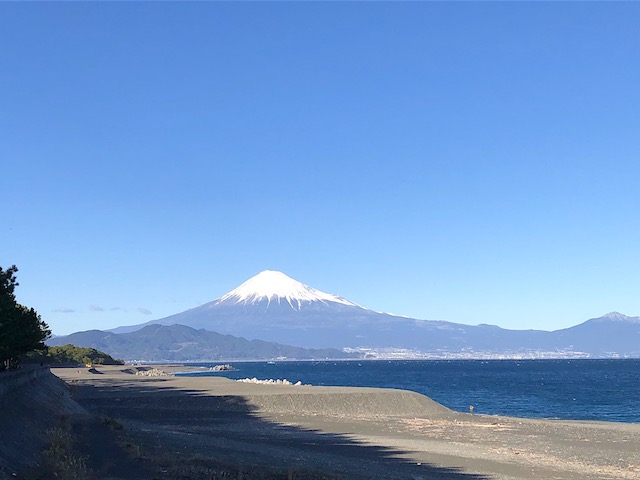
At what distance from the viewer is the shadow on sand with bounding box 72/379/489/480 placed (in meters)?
22.7

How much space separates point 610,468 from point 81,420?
68.8 ft

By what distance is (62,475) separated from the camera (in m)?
16.2

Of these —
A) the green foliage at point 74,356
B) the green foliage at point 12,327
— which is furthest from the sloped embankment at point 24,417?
the green foliage at point 74,356

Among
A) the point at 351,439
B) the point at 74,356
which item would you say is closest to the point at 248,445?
the point at 351,439

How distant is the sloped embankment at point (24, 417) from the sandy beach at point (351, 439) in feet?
5.63

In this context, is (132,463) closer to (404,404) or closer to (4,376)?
(4,376)

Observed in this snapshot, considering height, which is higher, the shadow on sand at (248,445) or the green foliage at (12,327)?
the green foliage at (12,327)

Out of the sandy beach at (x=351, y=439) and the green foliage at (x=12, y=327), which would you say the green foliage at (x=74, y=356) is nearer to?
the sandy beach at (x=351, y=439)

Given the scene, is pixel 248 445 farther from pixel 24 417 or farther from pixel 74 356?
pixel 74 356

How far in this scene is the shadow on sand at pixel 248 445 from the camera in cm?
2270

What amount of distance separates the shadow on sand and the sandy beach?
6 cm

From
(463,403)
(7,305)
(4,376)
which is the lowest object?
(463,403)

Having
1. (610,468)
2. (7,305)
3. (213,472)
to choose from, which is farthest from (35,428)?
(610,468)

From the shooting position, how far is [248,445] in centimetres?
2970
